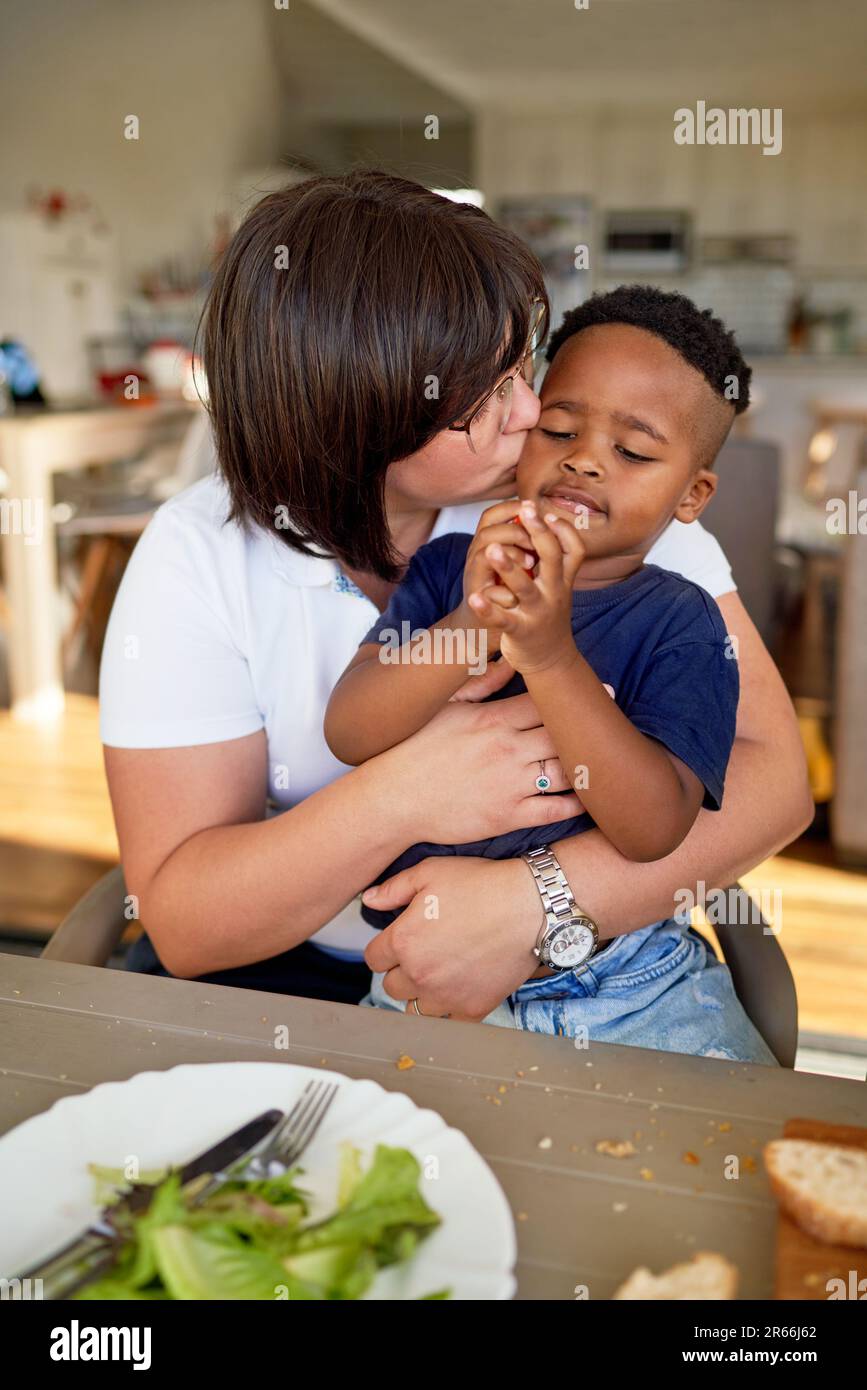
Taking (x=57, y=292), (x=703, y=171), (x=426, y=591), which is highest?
(x=703, y=171)

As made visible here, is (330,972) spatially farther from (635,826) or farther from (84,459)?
(84,459)

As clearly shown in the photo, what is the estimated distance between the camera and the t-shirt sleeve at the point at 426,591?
1.02 metres

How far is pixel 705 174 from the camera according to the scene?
909cm

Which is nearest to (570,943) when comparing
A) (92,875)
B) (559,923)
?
(559,923)

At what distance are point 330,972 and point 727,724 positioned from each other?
0.49 meters

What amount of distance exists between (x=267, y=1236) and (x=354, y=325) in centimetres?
65

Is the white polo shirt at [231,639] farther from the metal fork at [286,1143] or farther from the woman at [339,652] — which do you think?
the metal fork at [286,1143]

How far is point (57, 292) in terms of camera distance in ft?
20.7

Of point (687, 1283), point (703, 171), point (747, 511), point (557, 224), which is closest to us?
point (687, 1283)

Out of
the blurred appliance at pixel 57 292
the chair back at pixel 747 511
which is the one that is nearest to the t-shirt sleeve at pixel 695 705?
the chair back at pixel 747 511

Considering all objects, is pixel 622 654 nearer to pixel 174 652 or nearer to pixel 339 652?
pixel 339 652

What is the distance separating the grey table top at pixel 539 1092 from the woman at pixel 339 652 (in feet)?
0.56

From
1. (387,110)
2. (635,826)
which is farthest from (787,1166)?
(387,110)

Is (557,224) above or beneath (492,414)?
above
